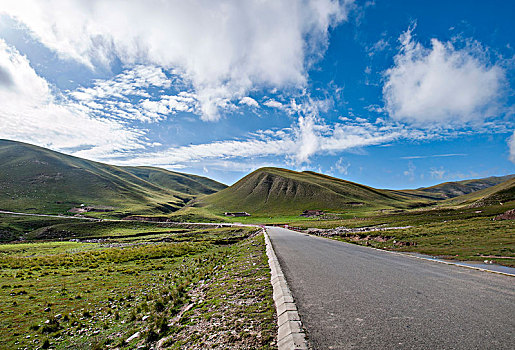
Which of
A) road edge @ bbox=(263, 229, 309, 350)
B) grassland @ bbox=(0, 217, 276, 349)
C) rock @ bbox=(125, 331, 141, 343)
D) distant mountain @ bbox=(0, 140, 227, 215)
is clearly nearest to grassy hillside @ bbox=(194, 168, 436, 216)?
distant mountain @ bbox=(0, 140, 227, 215)

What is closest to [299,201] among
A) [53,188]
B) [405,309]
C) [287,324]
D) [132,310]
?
[53,188]

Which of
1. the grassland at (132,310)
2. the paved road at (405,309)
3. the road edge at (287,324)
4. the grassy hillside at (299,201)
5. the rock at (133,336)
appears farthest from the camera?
the grassy hillside at (299,201)

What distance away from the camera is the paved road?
4.89 meters

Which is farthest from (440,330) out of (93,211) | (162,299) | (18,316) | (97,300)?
(93,211)

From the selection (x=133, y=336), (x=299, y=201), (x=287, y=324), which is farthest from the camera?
(x=299, y=201)

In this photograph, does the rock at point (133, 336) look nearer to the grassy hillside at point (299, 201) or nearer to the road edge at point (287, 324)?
the road edge at point (287, 324)

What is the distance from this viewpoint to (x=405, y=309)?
675cm

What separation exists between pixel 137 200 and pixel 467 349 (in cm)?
20141

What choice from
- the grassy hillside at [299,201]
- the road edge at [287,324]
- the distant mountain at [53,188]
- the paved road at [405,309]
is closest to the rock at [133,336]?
the road edge at [287,324]

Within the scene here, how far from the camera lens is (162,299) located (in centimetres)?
1181

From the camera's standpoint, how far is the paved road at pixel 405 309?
4.89m

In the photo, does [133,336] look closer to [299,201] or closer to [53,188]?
[299,201]

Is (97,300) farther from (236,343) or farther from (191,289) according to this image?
(236,343)

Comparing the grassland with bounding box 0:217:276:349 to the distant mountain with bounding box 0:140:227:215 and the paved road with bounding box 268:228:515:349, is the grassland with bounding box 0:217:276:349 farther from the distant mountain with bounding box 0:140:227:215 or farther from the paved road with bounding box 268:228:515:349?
the distant mountain with bounding box 0:140:227:215
